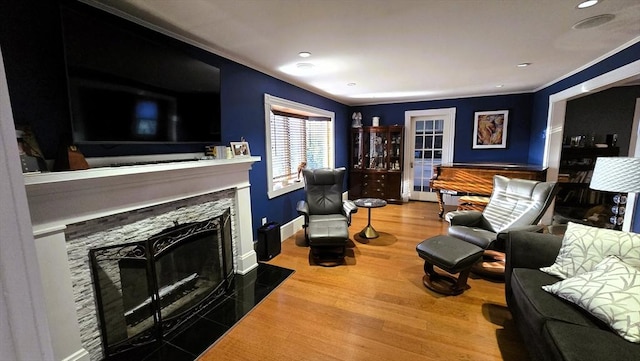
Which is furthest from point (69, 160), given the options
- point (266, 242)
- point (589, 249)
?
point (589, 249)

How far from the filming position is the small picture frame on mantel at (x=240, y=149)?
9.43 ft

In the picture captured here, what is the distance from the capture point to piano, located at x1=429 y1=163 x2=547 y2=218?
4.07 meters

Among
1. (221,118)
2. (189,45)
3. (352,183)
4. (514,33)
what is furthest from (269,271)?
(352,183)

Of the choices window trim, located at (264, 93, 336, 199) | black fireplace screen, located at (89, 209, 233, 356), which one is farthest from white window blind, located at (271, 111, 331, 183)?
black fireplace screen, located at (89, 209, 233, 356)

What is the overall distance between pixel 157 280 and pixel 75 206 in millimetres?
787

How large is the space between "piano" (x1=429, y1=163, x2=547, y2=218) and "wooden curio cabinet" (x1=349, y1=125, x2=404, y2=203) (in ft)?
3.86

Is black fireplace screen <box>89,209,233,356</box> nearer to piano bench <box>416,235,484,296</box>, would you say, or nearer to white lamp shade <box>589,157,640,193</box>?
piano bench <box>416,235,484,296</box>

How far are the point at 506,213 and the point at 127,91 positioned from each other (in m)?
3.77

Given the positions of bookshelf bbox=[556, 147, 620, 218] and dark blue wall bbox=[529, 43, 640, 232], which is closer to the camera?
Answer: dark blue wall bbox=[529, 43, 640, 232]

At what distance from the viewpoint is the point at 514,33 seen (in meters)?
2.29

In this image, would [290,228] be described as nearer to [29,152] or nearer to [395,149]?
[29,152]

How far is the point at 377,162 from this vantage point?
616cm

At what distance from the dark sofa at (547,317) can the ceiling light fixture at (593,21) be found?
1628mm

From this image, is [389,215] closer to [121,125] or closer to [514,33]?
[514,33]
